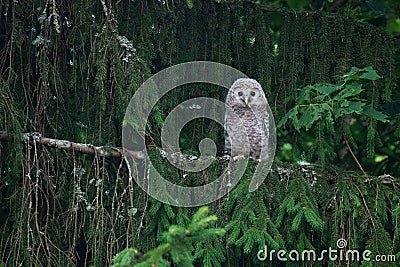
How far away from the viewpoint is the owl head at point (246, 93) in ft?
14.1

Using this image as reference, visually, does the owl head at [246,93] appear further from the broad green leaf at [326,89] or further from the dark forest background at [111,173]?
the broad green leaf at [326,89]

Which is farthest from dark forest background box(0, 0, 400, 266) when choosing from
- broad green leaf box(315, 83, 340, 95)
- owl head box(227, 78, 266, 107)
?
owl head box(227, 78, 266, 107)

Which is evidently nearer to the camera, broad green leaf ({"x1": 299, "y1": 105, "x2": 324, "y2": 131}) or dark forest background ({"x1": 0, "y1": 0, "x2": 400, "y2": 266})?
dark forest background ({"x1": 0, "y1": 0, "x2": 400, "y2": 266})

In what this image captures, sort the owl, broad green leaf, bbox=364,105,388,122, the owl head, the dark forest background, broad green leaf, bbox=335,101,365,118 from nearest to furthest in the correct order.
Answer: the dark forest background → broad green leaf, bbox=335,101,365,118 → broad green leaf, bbox=364,105,388,122 → the owl head → the owl

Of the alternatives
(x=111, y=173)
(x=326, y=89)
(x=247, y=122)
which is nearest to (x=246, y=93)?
(x=247, y=122)

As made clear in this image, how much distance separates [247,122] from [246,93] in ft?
0.70

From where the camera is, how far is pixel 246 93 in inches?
177

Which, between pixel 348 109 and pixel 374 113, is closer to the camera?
pixel 348 109

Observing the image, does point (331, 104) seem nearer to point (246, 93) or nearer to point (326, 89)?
point (326, 89)

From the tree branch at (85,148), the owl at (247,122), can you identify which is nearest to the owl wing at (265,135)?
the owl at (247,122)

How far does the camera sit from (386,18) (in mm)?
5656

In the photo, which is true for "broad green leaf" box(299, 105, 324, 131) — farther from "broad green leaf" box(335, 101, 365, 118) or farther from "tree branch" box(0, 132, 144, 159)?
"tree branch" box(0, 132, 144, 159)

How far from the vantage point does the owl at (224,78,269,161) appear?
4.41 meters

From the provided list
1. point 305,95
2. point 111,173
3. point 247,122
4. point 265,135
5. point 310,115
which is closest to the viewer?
point 111,173
